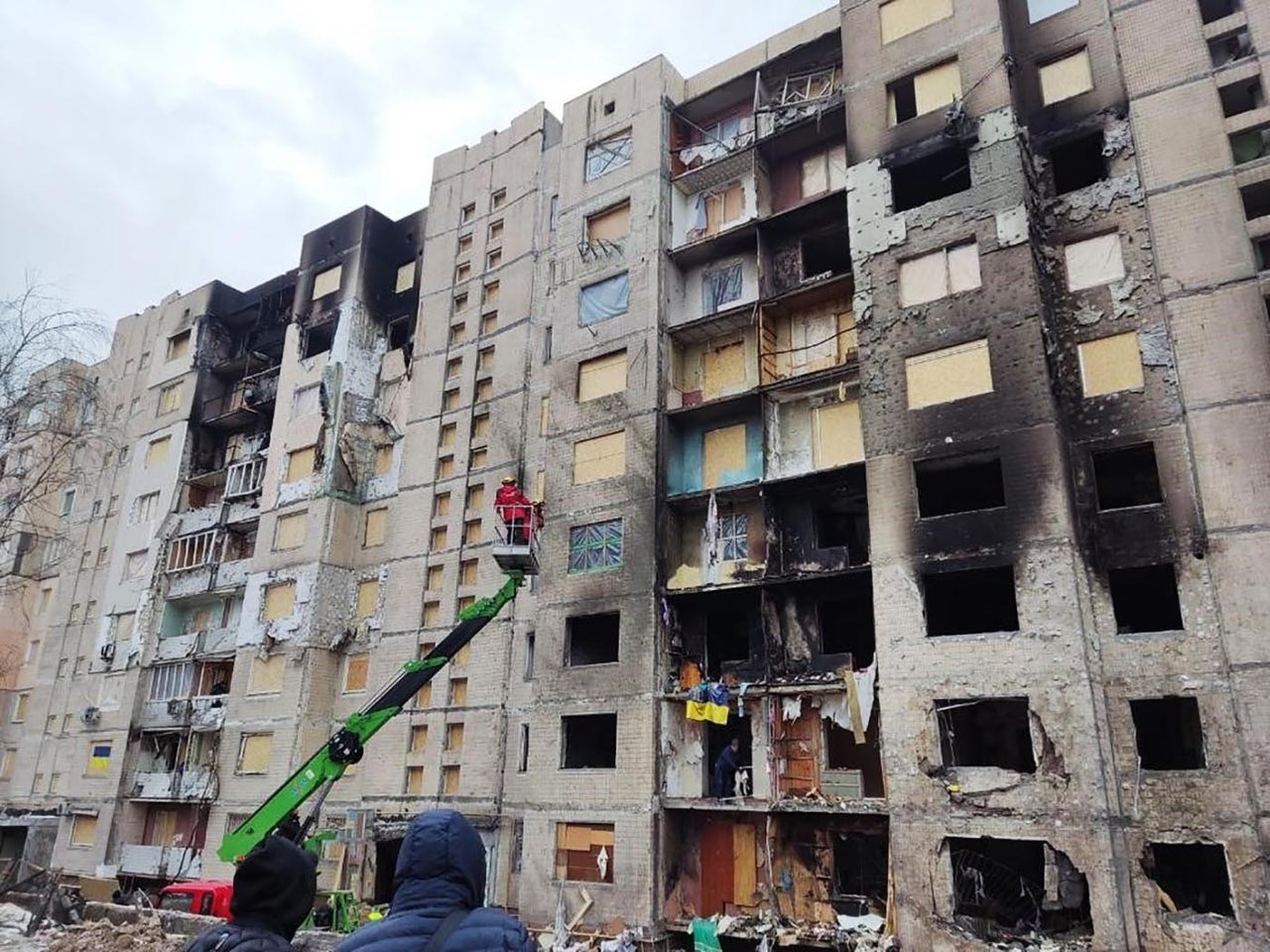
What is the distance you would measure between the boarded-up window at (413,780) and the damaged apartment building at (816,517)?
10 centimetres

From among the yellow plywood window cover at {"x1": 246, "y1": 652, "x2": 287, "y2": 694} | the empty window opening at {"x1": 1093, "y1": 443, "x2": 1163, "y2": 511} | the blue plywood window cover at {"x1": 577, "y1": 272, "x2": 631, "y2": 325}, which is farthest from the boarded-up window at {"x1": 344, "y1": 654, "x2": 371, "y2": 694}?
the empty window opening at {"x1": 1093, "y1": 443, "x2": 1163, "y2": 511}

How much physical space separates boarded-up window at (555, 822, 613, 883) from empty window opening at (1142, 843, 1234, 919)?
12.6m

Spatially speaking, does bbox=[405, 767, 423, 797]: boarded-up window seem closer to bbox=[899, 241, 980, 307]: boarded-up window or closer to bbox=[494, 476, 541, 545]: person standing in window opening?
bbox=[494, 476, 541, 545]: person standing in window opening

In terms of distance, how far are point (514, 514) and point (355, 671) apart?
1460cm

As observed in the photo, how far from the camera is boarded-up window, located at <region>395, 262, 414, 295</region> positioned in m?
40.6

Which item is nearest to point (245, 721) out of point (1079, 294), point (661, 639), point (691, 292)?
point (661, 639)

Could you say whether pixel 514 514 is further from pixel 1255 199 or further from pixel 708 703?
pixel 1255 199

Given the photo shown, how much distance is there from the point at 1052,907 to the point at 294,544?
29264 mm

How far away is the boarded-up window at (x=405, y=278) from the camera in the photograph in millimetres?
40625

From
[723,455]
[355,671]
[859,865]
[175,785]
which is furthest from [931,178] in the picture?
[175,785]

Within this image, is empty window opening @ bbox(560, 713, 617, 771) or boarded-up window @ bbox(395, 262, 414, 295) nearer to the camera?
Answer: empty window opening @ bbox(560, 713, 617, 771)

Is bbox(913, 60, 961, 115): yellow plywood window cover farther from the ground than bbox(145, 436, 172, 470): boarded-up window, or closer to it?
farther from the ground

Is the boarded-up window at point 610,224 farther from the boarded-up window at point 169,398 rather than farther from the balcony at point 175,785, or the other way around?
the boarded-up window at point 169,398

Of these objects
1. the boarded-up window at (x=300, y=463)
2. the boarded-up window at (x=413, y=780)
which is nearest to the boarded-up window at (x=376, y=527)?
the boarded-up window at (x=300, y=463)
